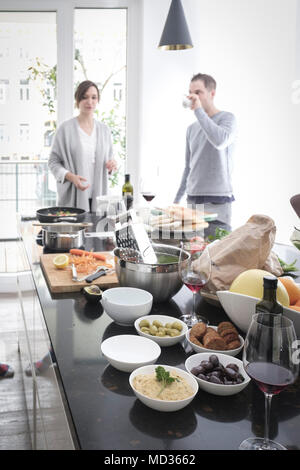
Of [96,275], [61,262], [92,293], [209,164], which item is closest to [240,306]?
[92,293]

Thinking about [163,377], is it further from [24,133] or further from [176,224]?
[24,133]

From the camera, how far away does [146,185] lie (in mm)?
2734

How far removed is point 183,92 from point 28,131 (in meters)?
1.55

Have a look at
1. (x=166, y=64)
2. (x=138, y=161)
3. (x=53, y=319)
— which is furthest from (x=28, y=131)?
(x=53, y=319)

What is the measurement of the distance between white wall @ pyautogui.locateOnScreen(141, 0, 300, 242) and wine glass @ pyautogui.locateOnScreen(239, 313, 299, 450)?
8.89 ft

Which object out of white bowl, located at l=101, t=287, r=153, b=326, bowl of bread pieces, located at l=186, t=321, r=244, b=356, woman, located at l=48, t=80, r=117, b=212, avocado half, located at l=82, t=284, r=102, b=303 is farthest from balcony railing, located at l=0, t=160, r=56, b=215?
bowl of bread pieces, located at l=186, t=321, r=244, b=356

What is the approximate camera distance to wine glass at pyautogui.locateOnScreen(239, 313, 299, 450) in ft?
2.37

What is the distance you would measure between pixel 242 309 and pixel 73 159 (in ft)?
9.12

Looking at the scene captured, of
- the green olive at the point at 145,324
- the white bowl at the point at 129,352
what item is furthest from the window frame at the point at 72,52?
the white bowl at the point at 129,352

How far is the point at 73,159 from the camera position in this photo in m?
3.68

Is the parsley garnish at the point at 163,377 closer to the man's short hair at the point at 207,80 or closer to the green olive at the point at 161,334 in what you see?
the green olive at the point at 161,334

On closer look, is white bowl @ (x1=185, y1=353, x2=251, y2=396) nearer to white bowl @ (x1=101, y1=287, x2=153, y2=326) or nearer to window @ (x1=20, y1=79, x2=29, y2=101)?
Answer: white bowl @ (x1=101, y1=287, x2=153, y2=326)

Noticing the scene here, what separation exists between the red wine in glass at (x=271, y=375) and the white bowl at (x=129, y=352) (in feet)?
0.94

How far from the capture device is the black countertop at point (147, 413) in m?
0.77
